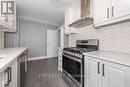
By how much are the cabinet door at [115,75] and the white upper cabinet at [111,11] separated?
2.18 feet

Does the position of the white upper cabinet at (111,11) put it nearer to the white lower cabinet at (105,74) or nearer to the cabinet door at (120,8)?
the cabinet door at (120,8)

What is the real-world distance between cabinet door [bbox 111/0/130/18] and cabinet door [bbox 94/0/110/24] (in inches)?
4.4

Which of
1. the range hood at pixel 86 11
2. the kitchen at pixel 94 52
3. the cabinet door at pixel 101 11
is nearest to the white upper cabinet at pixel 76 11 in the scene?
the kitchen at pixel 94 52

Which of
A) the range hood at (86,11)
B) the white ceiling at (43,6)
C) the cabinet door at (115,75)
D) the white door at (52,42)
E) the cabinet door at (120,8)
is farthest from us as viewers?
the white door at (52,42)

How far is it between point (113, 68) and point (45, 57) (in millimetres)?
5320

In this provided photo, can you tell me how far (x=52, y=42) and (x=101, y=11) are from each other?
16.0 feet

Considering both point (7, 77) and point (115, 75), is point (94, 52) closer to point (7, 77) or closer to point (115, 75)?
point (115, 75)

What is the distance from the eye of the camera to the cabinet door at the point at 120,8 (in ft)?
3.64

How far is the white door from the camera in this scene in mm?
6008

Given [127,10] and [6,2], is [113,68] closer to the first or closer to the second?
[127,10]

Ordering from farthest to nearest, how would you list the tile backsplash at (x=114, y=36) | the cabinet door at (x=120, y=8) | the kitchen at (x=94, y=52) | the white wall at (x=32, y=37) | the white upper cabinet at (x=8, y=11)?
the white wall at (x=32, y=37)
the white upper cabinet at (x=8, y=11)
the tile backsplash at (x=114, y=36)
the cabinet door at (x=120, y=8)
the kitchen at (x=94, y=52)

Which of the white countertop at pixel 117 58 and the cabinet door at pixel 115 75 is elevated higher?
the white countertop at pixel 117 58

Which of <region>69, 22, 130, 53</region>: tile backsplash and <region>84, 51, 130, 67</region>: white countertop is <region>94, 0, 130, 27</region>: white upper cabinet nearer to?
<region>69, 22, 130, 53</region>: tile backsplash

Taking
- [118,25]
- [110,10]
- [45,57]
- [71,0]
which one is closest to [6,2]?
[71,0]
